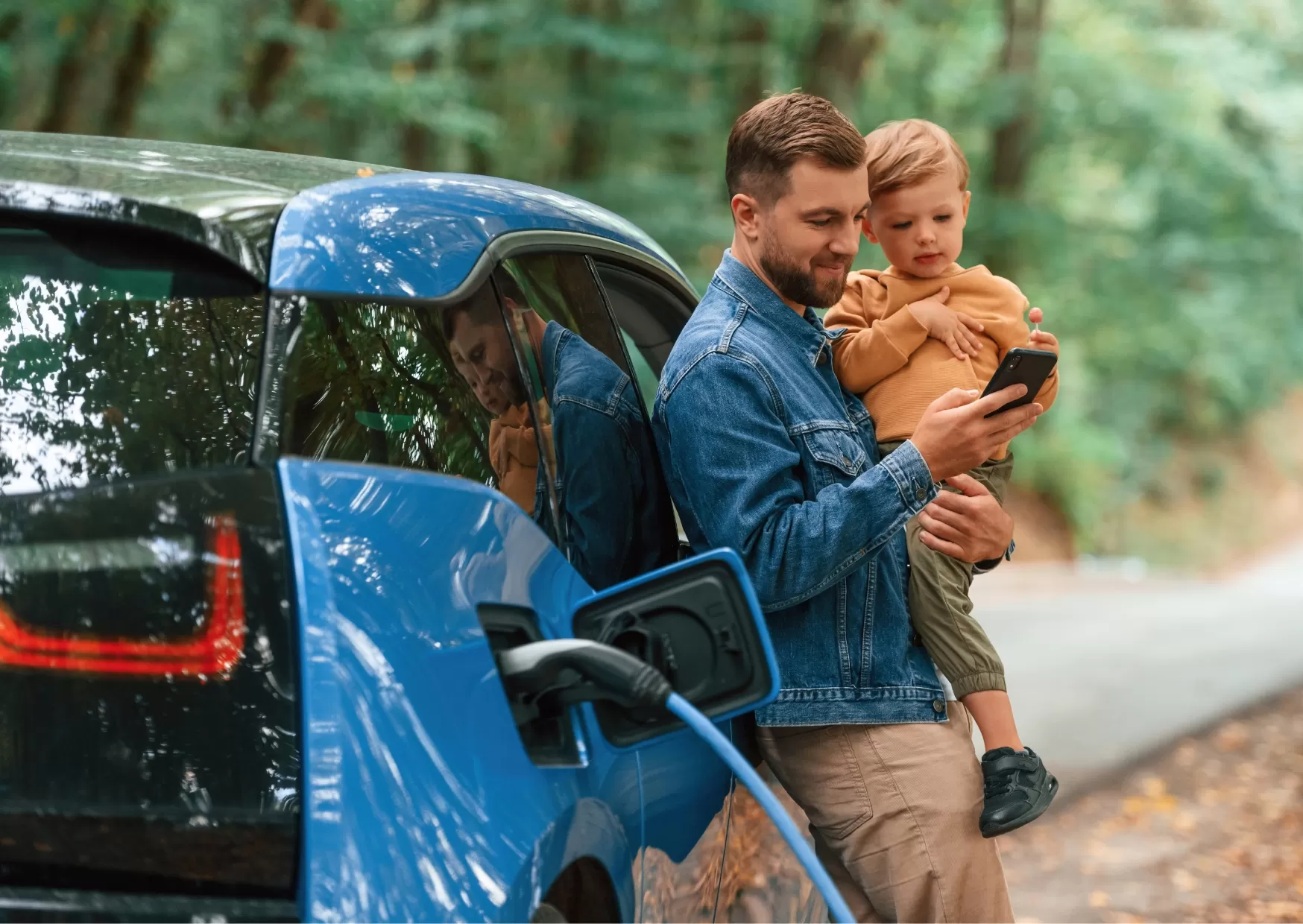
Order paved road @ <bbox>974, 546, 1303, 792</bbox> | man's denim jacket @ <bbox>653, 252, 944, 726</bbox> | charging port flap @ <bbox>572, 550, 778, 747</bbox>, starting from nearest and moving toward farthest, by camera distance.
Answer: charging port flap @ <bbox>572, 550, 778, 747</bbox> → man's denim jacket @ <bbox>653, 252, 944, 726</bbox> → paved road @ <bbox>974, 546, 1303, 792</bbox>

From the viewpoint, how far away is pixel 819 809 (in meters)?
2.71

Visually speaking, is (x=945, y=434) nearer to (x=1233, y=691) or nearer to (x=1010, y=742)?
(x=1010, y=742)

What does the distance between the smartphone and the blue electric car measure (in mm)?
711

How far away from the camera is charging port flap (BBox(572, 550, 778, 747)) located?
6.63ft

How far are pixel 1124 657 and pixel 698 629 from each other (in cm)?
975

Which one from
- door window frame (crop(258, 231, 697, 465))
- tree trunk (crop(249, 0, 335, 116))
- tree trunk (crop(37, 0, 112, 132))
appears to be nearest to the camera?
door window frame (crop(258, 231, 697, 465))

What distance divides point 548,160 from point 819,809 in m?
14.2

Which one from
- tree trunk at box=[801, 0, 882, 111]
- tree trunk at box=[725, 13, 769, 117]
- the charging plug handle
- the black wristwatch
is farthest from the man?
tree trunk at box=[801, 0, 882, 111]

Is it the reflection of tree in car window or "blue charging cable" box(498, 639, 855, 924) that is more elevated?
the reflection of tree in car window

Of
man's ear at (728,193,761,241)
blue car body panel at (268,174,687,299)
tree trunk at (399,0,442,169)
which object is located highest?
tree trunk at (399,0,442,169)

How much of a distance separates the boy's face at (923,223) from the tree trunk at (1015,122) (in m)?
16.5

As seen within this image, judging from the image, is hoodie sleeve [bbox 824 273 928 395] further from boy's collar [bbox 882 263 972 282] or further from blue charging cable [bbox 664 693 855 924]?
blue charging cable [bbox 664 693 855 924]

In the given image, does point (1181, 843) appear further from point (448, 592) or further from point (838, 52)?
point (838, 52)

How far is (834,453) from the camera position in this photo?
2598 mm
